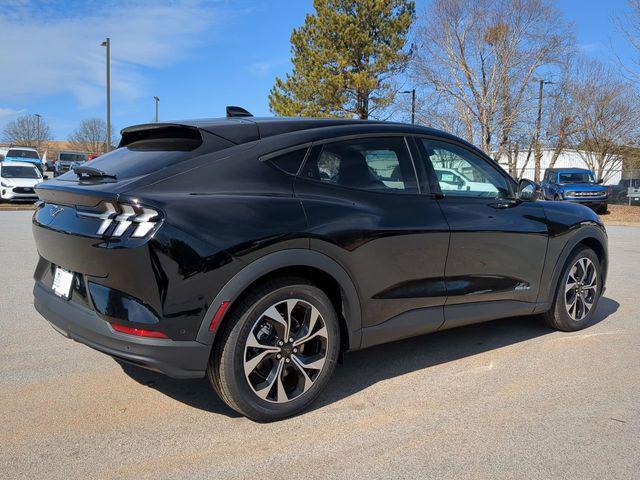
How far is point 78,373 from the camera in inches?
151

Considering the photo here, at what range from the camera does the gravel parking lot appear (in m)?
2.74

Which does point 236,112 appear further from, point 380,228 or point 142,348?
point 142,348

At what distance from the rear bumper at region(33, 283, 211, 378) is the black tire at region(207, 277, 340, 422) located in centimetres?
12

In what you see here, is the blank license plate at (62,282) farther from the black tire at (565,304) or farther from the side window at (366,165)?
the black tire at (565,304)

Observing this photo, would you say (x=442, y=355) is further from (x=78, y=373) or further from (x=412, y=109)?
(x=412, y=109)

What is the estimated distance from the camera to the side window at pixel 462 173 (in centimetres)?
406

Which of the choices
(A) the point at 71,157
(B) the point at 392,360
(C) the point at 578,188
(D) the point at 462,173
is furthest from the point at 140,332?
(A) the point at 71,157

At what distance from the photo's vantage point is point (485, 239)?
4.12 m

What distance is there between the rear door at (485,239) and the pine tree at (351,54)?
953 inches

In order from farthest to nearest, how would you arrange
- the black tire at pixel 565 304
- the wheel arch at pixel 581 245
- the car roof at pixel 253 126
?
the black tire at pixel 565 304
the wheel arch at pixel 581 245
the car roof at pixel 253 126

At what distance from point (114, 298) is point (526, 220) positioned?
3194 mm

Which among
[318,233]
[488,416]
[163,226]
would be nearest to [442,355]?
A: [488,416]

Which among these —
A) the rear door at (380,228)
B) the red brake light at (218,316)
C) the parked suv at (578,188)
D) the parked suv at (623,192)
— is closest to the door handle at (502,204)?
the rear door at (380,228)

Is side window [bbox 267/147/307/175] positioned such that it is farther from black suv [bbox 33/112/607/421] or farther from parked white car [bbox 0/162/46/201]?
parked white car [bbox 0/162/46/201]
